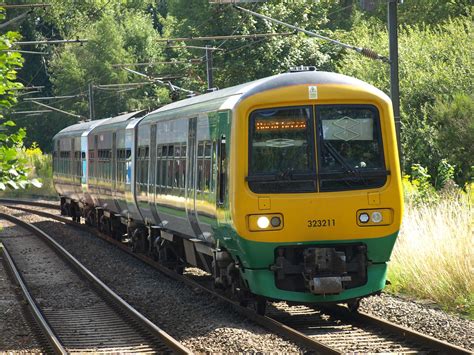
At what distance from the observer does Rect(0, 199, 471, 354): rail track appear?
33.6 ft

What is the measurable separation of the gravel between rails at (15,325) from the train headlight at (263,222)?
106 inches

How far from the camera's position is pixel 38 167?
59719mm

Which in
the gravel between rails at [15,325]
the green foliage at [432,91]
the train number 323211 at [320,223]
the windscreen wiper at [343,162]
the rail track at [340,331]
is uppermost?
the green foliage at [432,91]

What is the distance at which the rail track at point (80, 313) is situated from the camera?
37.4 feet

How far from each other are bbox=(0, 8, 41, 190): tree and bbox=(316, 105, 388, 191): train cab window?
327 cm

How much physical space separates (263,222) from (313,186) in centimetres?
68

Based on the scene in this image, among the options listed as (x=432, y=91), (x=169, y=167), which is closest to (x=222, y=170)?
(x=169, y=167)

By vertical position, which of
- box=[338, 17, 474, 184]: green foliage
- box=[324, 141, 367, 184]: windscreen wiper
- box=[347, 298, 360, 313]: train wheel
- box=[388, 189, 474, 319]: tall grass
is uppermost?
box=[338, 17, 474, 184]: green foliage

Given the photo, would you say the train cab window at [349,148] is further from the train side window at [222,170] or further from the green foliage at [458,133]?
the green foliage at [458,133]

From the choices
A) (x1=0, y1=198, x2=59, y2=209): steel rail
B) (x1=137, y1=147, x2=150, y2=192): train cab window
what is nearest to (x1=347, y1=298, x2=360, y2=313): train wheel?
(x1=137, y1=147, x2=150, y2=192): train cab window

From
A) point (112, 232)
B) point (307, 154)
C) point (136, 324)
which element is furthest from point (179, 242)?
point (112, 232)

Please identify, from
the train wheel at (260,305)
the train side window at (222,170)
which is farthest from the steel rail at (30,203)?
the train wheel at (260,305)

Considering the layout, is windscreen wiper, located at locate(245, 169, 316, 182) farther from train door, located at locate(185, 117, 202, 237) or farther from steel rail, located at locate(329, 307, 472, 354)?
train door, located at locate(185, 117, 202, 237)

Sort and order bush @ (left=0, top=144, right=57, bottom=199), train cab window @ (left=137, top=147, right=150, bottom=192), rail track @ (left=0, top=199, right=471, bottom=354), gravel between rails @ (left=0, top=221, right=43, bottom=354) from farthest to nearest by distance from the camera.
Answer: bush @ (left=0, top=144, right=57, bottom=199) → train cab window @ (left=137, top=147, right=150, bottom=192) → gravel between rails @ (left=0, top=221, right=43, bottom=354) → rail track @ (left=0, top=199, right=471, bottom=354)
